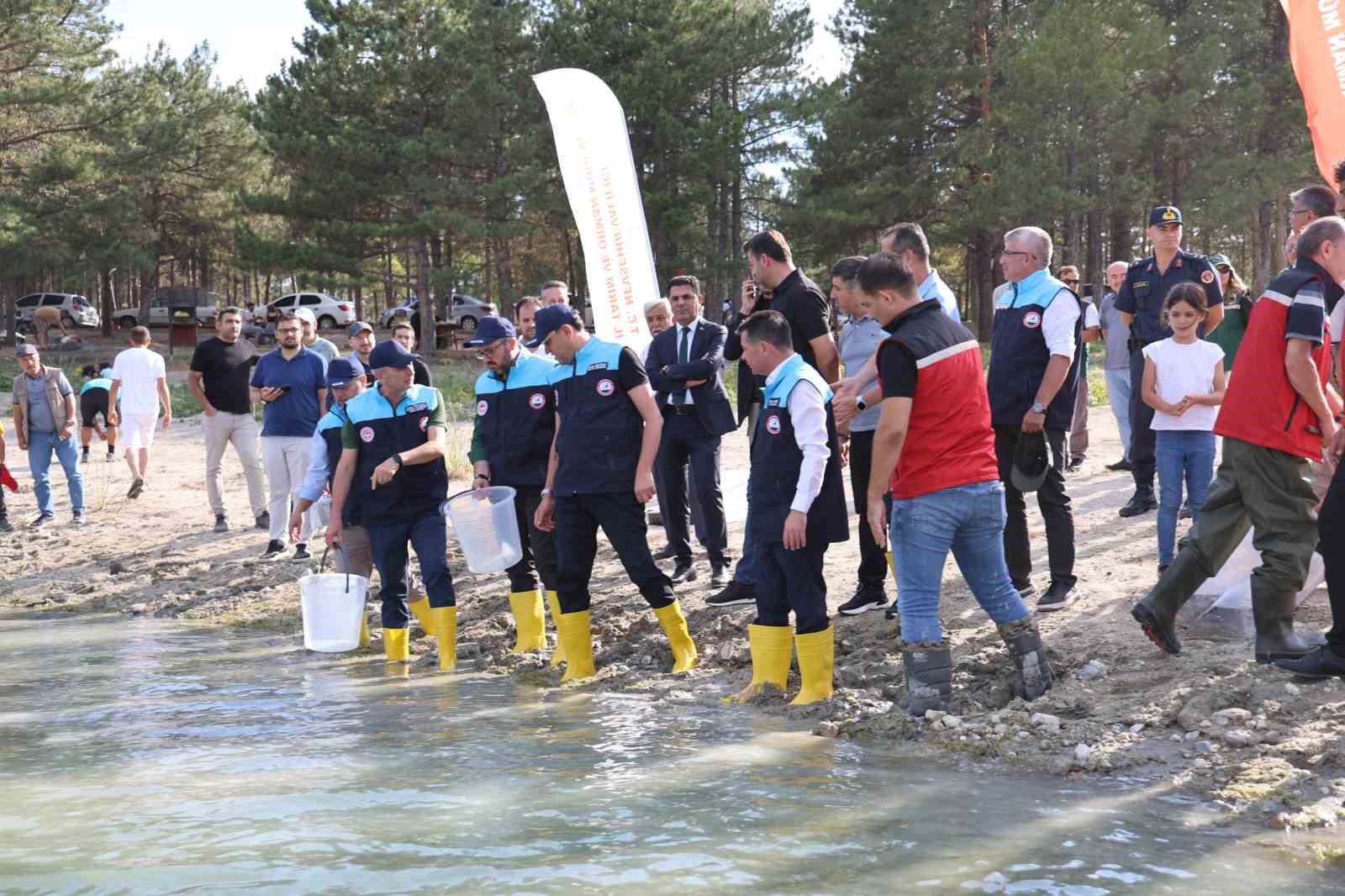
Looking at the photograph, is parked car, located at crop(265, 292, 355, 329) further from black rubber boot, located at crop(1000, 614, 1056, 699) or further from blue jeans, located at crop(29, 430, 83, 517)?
black rubber boot, located at crop(1000, 614, 1056, 699)

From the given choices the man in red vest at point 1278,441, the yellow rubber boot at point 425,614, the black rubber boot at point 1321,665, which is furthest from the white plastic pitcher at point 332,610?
the black rubber boot at point 1321,665

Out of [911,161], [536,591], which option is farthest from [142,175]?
[536,591]

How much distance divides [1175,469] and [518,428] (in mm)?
3769

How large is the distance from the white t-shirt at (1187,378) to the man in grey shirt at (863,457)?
168 cm

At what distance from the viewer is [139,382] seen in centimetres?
1530

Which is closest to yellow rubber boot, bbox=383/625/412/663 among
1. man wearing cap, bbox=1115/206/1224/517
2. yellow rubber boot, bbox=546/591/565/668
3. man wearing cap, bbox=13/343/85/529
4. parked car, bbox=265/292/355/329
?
yellow rubber boot, bbox=546/591/565/668

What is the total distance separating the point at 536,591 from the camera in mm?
8453

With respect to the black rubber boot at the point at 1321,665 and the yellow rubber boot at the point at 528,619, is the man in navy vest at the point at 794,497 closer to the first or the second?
the black rubber boot at the point at 1321,665

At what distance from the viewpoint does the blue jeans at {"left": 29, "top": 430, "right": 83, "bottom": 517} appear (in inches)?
564

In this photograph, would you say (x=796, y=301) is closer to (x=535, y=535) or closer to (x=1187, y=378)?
(x=535, y=535)

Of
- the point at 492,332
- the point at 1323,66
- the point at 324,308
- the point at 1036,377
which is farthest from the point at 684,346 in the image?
the point at 324,308

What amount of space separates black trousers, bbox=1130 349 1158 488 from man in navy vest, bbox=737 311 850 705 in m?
3.88

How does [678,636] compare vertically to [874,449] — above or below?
below

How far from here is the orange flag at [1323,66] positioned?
9.84 metres
